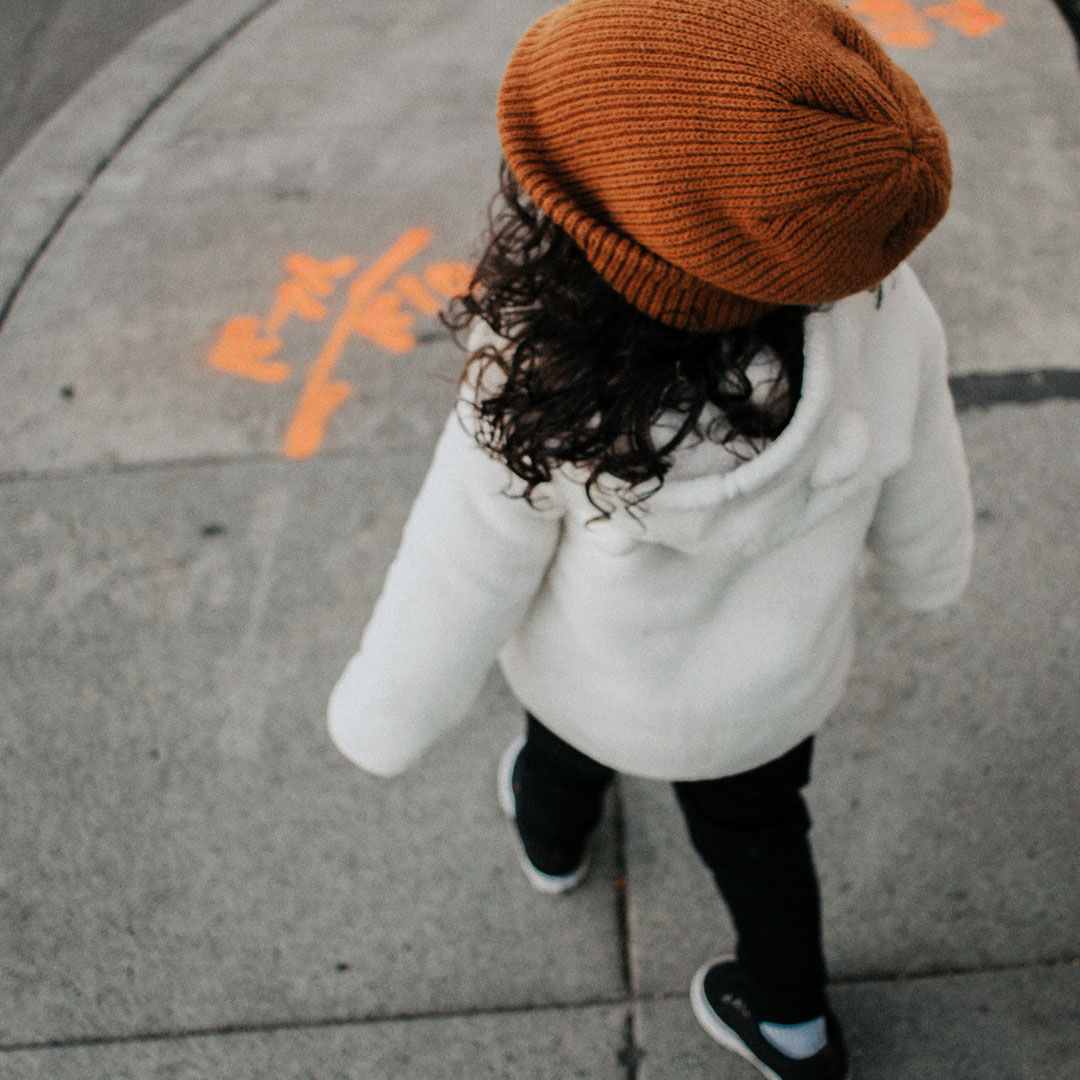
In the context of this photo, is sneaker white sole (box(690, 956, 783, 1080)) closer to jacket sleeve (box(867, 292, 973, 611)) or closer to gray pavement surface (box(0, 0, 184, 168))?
jacket sleeve (box(867, 292, 973, 611))

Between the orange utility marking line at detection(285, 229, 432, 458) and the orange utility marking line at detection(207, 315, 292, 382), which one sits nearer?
the orange utility marking line at detection(285, 229, 432, 458)

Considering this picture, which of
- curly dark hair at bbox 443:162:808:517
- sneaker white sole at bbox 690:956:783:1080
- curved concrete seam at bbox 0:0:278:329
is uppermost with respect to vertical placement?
curly dark hair at bbox 443:162:808:517

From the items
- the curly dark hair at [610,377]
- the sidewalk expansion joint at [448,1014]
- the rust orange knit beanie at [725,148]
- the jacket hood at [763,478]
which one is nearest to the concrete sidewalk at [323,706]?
the sidewalk expansion joint at [448,1014]

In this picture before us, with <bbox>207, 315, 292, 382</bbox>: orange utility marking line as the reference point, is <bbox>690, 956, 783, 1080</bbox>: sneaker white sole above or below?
below

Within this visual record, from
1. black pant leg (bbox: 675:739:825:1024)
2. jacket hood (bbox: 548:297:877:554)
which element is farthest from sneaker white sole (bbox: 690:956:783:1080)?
jacket hood (bbox: 548:297:877:554)

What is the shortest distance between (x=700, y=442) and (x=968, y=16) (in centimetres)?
361

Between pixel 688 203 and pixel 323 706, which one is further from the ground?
pixel 688 203

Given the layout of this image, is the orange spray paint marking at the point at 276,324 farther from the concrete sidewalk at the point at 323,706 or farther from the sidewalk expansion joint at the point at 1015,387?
the sidewalk expansion joint at the point at 1015,387

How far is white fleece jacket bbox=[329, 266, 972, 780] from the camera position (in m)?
0.97

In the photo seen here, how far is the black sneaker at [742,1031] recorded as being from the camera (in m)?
1.54

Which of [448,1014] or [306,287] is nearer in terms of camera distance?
[448,1014]

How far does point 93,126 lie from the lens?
365cm

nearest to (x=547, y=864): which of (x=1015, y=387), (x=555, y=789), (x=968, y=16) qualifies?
(x=555, y=789)

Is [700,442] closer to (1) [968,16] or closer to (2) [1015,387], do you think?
(2) [1015,387]
